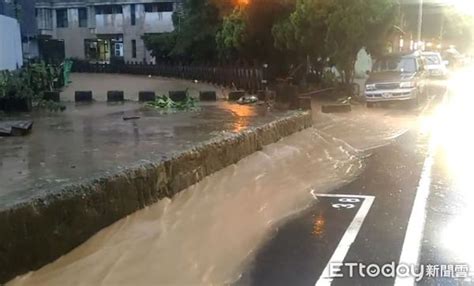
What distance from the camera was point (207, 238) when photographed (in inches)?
257

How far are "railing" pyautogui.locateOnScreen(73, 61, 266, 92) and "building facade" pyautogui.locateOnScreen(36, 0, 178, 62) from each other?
6014mm

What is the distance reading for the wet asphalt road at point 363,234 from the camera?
543 centimetres

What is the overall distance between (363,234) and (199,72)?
27955 millimetres

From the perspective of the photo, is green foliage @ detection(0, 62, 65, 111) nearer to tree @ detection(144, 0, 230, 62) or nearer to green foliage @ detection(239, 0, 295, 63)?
green foliage @ detection(239, 0, 295, 63)

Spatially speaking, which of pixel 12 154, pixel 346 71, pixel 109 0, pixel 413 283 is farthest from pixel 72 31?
pixel 413 283

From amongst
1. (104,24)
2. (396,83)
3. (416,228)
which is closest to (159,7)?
(104,24)

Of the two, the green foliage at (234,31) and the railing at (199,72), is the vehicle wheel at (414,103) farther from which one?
the green foliage at (234,31)

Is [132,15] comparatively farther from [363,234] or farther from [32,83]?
[363,234]

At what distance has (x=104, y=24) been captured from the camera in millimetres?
56375

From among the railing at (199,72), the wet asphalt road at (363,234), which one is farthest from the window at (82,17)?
the wet asphalt road at (363,234)

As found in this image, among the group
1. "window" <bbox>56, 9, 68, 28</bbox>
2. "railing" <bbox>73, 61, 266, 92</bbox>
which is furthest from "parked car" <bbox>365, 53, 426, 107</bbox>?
"window" <bbox>56, 9, 68, 28</bbox>

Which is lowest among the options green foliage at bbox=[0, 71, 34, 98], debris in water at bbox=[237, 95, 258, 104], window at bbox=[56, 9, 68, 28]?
debris in water at bbox=[237, 95, 258, 104]

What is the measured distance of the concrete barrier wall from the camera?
4.90m

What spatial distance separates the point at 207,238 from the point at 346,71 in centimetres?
1834
